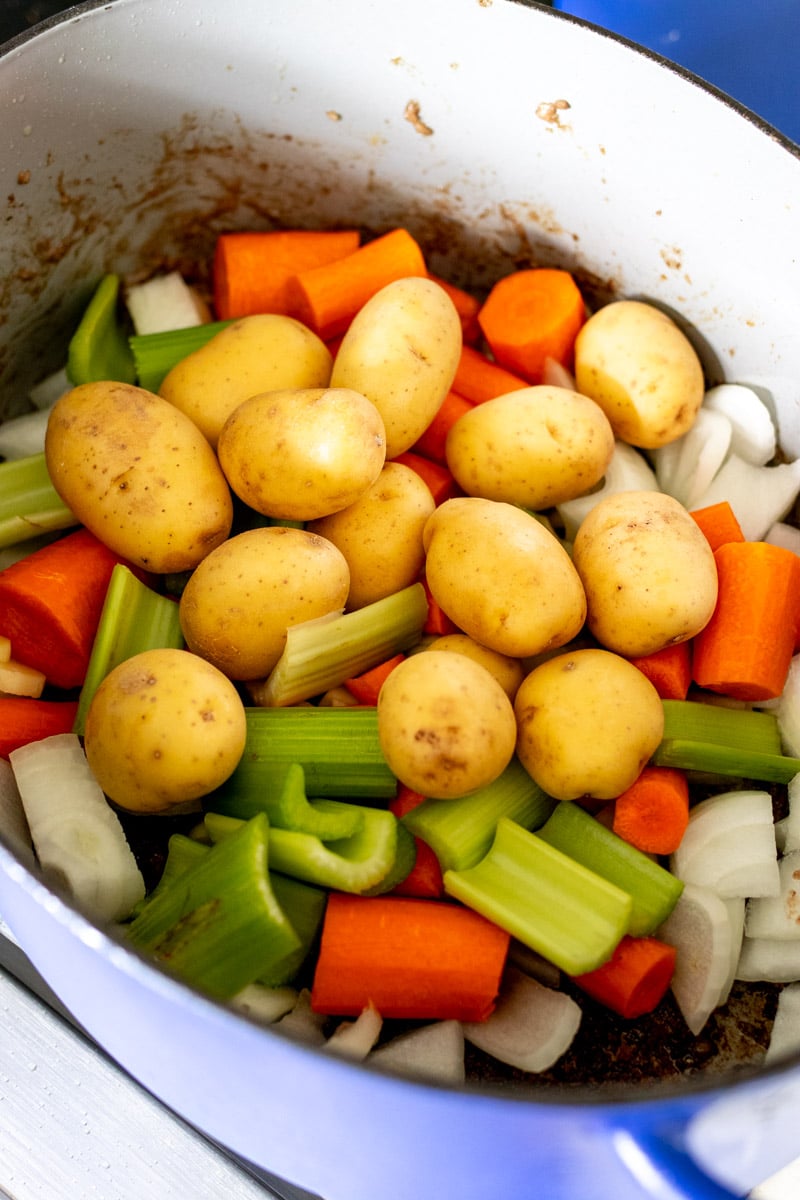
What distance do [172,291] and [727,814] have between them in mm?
780

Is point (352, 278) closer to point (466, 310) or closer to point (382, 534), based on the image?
point (466, 310)

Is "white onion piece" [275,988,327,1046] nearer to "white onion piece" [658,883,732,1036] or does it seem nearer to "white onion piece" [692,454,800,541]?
"white onion piece" [658,883,732,1036]

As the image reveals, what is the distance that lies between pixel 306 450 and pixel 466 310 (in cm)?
38

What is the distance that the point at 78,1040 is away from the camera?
0.83 metres

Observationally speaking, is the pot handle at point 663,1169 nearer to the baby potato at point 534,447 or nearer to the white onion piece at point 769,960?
the white onion piece at point 769,960

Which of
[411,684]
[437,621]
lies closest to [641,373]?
[437,621]

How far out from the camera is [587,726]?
2.60ft

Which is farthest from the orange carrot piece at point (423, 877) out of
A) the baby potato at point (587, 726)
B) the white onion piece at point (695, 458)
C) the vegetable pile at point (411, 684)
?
the white onion piece at point (695, 458)

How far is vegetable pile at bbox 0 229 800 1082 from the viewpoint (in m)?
0.76

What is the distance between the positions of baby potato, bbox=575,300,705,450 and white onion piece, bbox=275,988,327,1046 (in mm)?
605

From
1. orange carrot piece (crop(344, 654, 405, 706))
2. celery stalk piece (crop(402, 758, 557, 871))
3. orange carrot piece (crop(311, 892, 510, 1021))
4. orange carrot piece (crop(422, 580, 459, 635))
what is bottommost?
orange carrot piece (crop(311, 892, 510, 1021))

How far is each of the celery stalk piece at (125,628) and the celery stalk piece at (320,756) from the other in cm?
12

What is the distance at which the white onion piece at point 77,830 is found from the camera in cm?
76

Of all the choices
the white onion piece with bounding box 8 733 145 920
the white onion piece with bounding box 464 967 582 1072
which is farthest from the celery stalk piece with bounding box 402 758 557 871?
the white onion piece with bounding box 8 733 145 920
